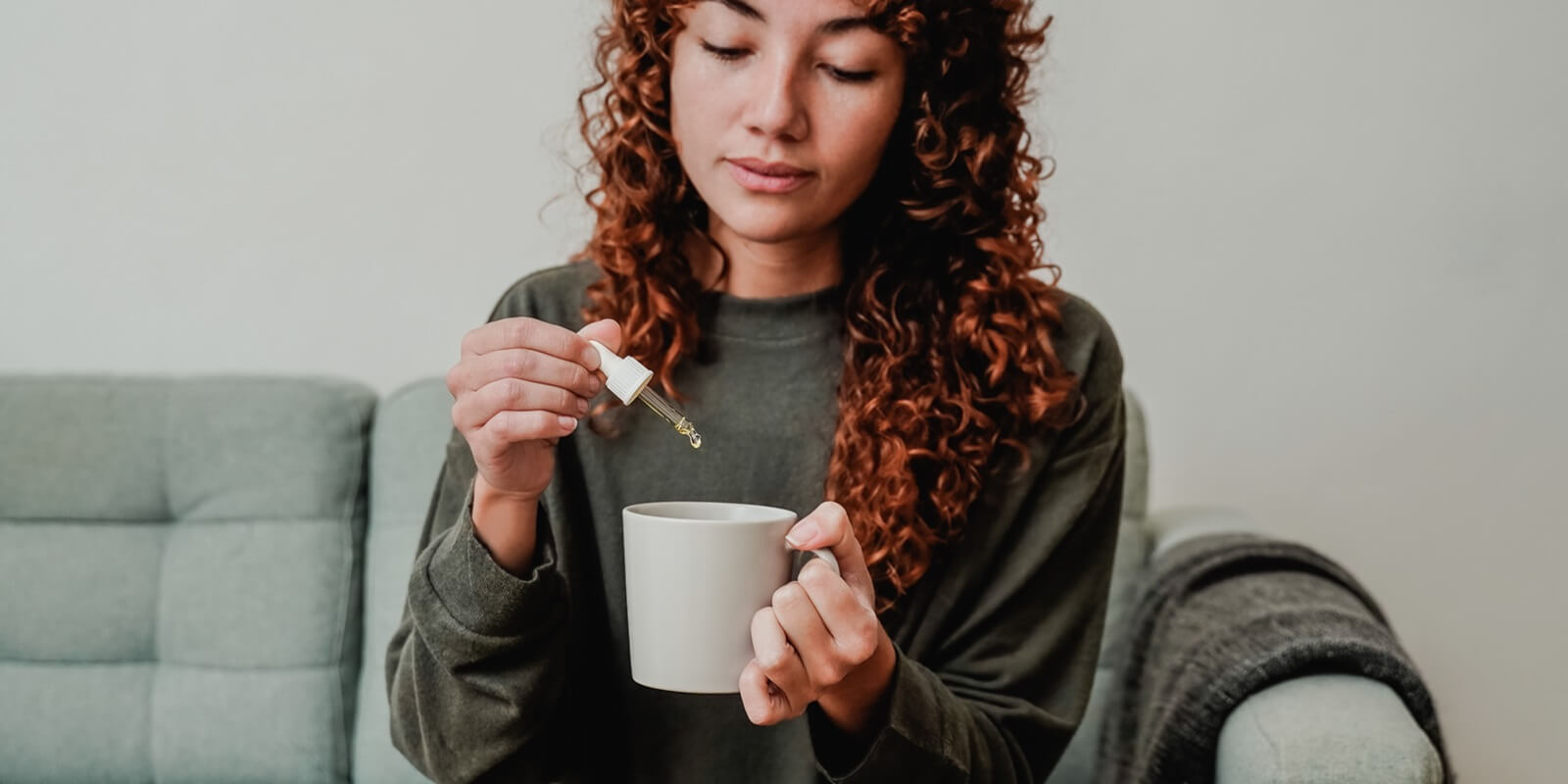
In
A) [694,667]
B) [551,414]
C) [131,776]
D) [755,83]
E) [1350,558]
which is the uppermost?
[755,83]

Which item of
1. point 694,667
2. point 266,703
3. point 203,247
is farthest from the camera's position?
point 203,247

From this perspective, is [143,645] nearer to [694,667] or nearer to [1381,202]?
[694,667]

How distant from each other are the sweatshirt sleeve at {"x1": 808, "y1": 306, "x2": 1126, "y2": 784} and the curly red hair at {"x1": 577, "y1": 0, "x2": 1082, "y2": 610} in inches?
1.6

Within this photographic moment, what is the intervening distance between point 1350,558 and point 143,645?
1.70 meters

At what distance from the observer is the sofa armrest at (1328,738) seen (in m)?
0.99

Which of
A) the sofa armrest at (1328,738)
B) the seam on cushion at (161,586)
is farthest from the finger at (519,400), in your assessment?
the seam on cushion at (161,586)

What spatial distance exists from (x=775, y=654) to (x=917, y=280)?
48cm

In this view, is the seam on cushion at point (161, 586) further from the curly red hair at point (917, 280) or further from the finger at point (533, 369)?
the finger at point (533, 369)

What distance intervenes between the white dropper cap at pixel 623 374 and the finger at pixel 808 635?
14 centimetres

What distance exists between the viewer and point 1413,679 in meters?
1.10

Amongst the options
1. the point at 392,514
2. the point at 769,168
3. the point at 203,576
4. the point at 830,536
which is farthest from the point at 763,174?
the point at 203,576

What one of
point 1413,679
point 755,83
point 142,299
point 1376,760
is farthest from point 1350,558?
point 142,299

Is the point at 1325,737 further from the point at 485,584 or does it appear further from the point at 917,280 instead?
the point at 485,584

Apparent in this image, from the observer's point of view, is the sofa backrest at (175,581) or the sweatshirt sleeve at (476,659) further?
the sofa backrest at (175,581)
